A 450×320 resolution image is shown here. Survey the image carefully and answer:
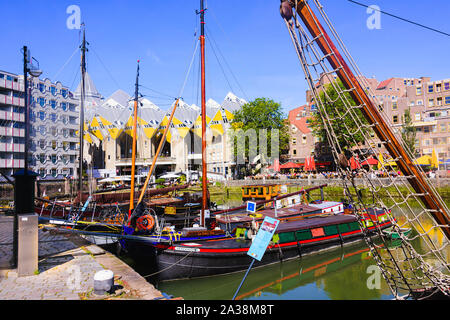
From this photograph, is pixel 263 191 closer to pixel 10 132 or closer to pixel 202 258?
pixel 202 258

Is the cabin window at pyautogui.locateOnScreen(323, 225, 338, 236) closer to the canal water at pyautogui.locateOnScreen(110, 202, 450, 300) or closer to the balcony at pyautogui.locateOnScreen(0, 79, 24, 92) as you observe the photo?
the canal water at pyautogui.locateOnScreen(110, 202, 450, 300)

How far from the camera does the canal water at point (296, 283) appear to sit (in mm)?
12938

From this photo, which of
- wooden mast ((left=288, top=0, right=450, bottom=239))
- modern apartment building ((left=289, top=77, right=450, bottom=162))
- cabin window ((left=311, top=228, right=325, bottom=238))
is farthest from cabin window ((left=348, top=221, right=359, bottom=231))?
modern apartment building ((left=289, top=77, right=450, bottom=162))

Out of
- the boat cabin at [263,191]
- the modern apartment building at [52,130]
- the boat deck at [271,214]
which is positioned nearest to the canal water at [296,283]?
the boat deck at [271,214]

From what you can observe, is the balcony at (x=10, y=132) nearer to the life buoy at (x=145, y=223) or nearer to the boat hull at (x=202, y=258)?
the life buoy at (x=145, y=223)

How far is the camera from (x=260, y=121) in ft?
198

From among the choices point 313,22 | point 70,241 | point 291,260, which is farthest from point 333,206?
point 313,22

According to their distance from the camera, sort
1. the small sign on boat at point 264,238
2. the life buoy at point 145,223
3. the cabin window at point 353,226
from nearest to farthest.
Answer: the small sign on boat at point 264,238
the life buoy at point 145,223
the cabin window at point 353,226

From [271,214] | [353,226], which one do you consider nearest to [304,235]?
[271,214]

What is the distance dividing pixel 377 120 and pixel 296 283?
33.8 feet

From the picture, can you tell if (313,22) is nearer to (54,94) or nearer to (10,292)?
(10,292)

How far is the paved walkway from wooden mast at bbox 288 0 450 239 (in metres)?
6.46

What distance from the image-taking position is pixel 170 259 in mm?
13969

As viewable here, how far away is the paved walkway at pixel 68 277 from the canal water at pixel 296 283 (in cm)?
277
